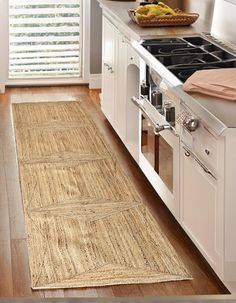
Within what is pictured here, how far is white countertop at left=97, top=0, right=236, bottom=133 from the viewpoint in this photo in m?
2.65

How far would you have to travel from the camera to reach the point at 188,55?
3.78m

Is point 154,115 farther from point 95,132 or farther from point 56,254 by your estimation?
point 95,132

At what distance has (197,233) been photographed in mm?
3027

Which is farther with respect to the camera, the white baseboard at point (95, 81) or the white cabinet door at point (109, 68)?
the white baseboard at point (95, 81)

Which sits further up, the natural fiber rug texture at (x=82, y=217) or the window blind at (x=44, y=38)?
the window blind at (x=44, y=38)

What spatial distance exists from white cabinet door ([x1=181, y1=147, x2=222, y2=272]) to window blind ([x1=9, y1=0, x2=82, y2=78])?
12.9 feet

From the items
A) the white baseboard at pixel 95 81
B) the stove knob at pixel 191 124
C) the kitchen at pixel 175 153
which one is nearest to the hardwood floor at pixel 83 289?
the kitchen at pixel 175 153

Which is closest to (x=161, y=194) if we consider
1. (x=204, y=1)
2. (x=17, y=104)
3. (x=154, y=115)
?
(x=154, y=115)

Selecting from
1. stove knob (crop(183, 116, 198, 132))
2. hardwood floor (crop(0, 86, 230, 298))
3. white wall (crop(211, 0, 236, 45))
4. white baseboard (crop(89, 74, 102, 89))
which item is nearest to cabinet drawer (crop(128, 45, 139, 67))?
white wall (crop(211, 0, 236, 45))

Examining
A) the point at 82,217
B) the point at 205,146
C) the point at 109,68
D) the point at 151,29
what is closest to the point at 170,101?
the point at 205,146

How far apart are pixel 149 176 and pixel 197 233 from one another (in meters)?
0.97

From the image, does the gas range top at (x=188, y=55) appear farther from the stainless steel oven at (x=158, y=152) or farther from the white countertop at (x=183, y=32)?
the stainless steel oven at (x=158, y=152)

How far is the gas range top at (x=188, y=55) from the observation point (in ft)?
11.5

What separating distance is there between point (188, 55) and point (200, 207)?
114 centimetres
